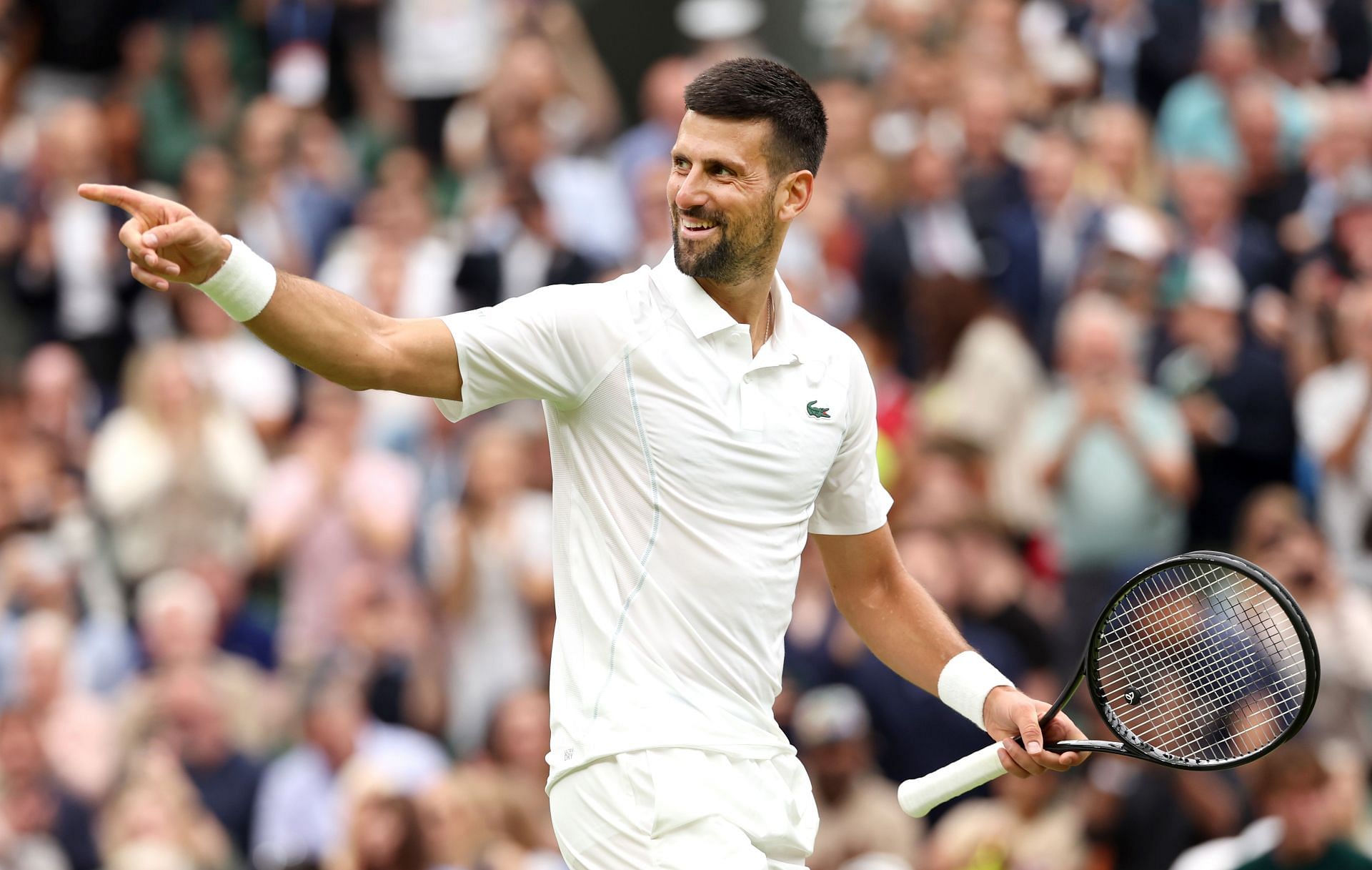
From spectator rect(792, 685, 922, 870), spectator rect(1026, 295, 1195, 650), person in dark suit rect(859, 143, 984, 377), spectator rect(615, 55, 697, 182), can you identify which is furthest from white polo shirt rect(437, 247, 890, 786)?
spectator rect(615, 55, 697, 182)

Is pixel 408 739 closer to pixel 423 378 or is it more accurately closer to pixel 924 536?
pixel 924 536

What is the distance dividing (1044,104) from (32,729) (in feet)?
18.1

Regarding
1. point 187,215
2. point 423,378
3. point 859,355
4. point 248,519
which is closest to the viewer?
point 187,215

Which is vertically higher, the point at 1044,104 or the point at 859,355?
the point at 859,355

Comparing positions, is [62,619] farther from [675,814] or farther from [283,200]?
[675,814]

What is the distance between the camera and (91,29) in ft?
39.6

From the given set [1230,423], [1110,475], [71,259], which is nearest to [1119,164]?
[1230,423]

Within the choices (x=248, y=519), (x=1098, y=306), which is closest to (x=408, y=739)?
(x=248, y=519)

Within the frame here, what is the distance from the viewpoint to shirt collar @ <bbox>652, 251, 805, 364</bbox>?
418 centimetres

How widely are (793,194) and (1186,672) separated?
139 cm

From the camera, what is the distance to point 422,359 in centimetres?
394

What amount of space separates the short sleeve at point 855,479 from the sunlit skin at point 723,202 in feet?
1.11

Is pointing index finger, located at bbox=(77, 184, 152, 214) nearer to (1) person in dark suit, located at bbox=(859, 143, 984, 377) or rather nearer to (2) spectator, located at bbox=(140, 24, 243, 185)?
(1) person in dark suit, located at bbox=(859, 143, 984, 377)

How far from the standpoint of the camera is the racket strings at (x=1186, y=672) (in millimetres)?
4484
